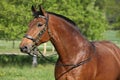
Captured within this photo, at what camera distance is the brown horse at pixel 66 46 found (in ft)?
19.8

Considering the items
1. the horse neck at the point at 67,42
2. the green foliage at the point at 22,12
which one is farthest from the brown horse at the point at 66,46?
the green foliage at the point at 22,12

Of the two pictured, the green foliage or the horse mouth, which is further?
the green foliage

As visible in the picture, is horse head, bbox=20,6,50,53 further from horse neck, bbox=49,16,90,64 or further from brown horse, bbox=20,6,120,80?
horse neck, bbox=49,16,90,64

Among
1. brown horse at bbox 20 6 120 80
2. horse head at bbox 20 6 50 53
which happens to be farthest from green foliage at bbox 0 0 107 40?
horse head at bbox 20 6 50 53

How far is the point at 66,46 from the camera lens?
6.30 metres

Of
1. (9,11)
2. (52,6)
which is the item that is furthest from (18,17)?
(52,6)

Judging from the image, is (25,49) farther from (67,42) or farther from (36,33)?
(67,42)

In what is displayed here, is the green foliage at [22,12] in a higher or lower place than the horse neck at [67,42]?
lower

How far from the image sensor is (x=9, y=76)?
540 inches

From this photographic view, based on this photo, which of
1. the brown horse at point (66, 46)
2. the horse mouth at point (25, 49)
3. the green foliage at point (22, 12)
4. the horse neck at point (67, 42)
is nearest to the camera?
the horse mouth at point (25, 49)

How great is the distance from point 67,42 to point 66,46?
7cm

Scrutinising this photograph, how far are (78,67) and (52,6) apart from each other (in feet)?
45.7

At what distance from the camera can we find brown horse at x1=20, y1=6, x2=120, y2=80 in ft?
19.8

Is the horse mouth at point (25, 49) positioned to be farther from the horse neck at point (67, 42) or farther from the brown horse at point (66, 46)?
the horse neck at point (67, 42)
